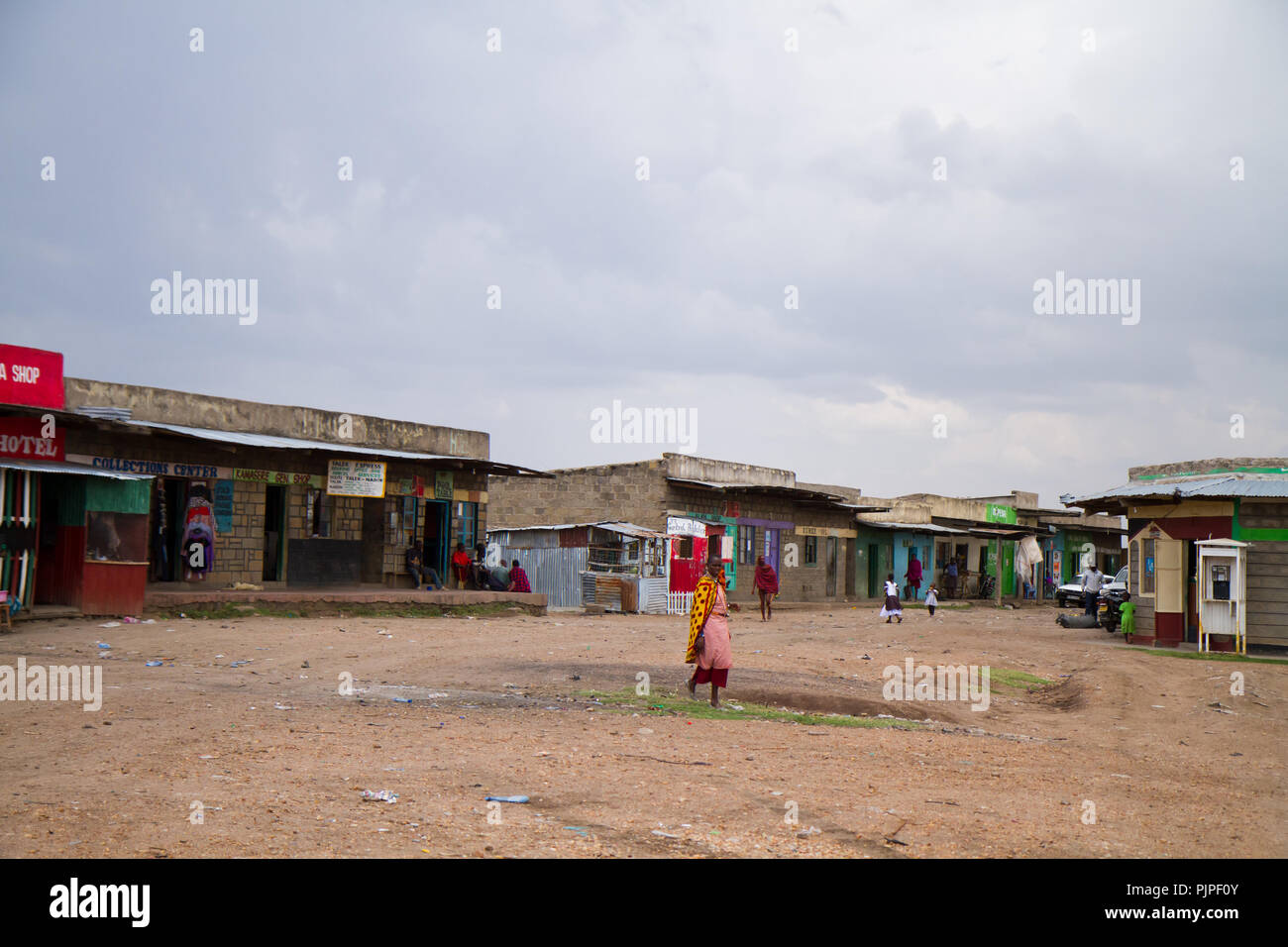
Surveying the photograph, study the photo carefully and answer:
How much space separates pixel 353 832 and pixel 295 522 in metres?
18.7

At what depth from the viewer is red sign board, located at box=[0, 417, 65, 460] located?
17312mm

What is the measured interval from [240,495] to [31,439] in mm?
4749

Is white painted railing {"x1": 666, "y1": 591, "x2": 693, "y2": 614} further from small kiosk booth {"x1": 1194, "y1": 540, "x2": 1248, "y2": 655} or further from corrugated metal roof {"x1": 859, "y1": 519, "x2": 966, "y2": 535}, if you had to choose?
corrugated metal roof {"x1": 859, "y1": 519, "x2": 966, "y2": 535}

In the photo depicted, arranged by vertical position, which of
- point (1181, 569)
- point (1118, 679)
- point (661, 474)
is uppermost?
point (661, 474)

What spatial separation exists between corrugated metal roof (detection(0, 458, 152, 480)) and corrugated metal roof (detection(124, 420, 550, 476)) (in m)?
1.23

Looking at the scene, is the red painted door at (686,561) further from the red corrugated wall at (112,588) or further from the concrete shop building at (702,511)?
the red corrugated wall at (112,588)

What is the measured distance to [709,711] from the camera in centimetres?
1129

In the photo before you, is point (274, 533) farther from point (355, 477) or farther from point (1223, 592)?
point (1223, 592)

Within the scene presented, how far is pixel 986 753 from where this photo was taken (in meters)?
9.85

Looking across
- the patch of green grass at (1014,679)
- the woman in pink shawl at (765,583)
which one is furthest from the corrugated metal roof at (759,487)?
the patch of green grass at (1014,679)

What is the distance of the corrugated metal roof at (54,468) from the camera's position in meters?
16.0

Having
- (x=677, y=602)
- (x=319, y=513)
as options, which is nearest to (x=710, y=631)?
(x=319, y=513)
